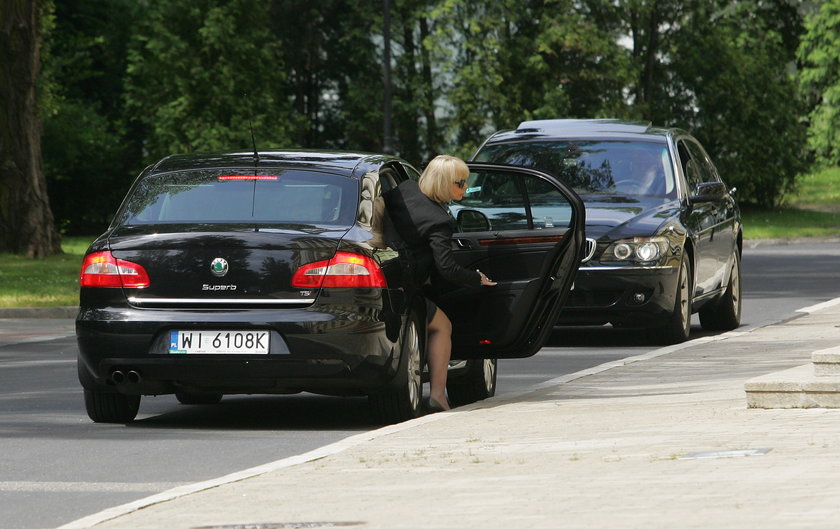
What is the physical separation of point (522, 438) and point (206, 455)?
1.61 meters

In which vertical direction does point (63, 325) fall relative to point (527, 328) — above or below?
below

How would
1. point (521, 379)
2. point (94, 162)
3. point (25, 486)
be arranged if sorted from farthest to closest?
point (94, 162) → point (521, 379) → point (25, 486)

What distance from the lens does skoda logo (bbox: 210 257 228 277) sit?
9695 millimetres

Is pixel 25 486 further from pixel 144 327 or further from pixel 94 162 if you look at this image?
pixel 94 162

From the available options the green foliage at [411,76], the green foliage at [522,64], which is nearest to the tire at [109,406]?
the green foliage at [411,76]

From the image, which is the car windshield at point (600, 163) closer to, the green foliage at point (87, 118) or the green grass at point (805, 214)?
the green grass at point (805, 214)

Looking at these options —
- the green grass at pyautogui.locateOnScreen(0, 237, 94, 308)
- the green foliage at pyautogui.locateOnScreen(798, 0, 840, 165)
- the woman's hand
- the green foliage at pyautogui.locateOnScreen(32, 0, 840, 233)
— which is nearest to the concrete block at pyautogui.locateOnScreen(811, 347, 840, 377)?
the woman's hand

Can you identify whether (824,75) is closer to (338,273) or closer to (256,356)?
(338,273)

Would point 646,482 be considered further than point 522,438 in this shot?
No

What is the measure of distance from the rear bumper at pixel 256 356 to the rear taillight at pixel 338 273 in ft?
0.52

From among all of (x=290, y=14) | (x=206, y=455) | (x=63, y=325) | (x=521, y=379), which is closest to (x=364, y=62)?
(x=290, y=14)

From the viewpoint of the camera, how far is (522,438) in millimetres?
8828

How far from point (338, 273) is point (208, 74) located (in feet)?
168

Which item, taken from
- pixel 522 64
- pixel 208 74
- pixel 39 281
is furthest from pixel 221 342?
pixel 208 74
